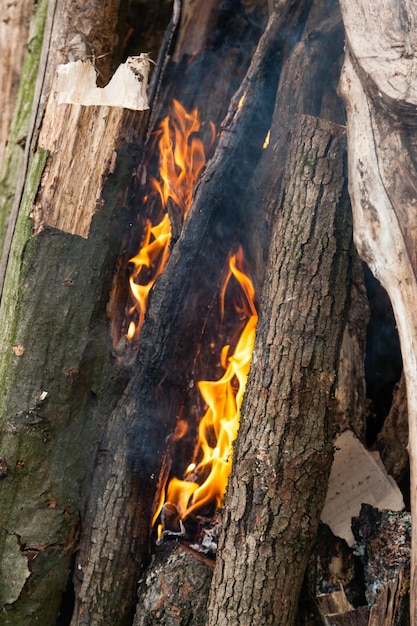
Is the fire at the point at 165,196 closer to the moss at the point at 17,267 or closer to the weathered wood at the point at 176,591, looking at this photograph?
the moss at the point at 17,267

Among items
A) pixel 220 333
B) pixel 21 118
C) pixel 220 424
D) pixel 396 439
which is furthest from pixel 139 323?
pixel 21 118

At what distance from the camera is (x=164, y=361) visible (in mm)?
3143

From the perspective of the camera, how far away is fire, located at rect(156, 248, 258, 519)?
3170 mm

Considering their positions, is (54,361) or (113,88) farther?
(113,88)

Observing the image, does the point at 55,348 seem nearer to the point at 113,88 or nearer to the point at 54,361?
the point at 54,361

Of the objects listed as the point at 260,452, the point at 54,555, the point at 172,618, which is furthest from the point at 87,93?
the point at 172,618

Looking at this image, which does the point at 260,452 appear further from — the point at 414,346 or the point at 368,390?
the point at 368,390

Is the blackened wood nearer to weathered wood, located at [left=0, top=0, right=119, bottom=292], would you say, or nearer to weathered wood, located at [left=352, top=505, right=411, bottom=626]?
weathered wood, located at [left=0, top=0, right=119, bottom=292]

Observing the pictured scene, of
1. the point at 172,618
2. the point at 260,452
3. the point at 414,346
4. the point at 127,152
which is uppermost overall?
the point at 127,152

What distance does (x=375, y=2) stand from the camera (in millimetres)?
2555

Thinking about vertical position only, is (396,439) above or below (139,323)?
below

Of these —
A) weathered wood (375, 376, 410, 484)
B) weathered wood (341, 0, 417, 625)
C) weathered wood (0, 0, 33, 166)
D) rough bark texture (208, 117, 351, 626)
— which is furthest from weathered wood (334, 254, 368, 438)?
weathered wood (0, 0, 33, 166)

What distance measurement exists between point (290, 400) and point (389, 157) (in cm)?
105

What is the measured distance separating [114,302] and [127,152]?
774 mm
